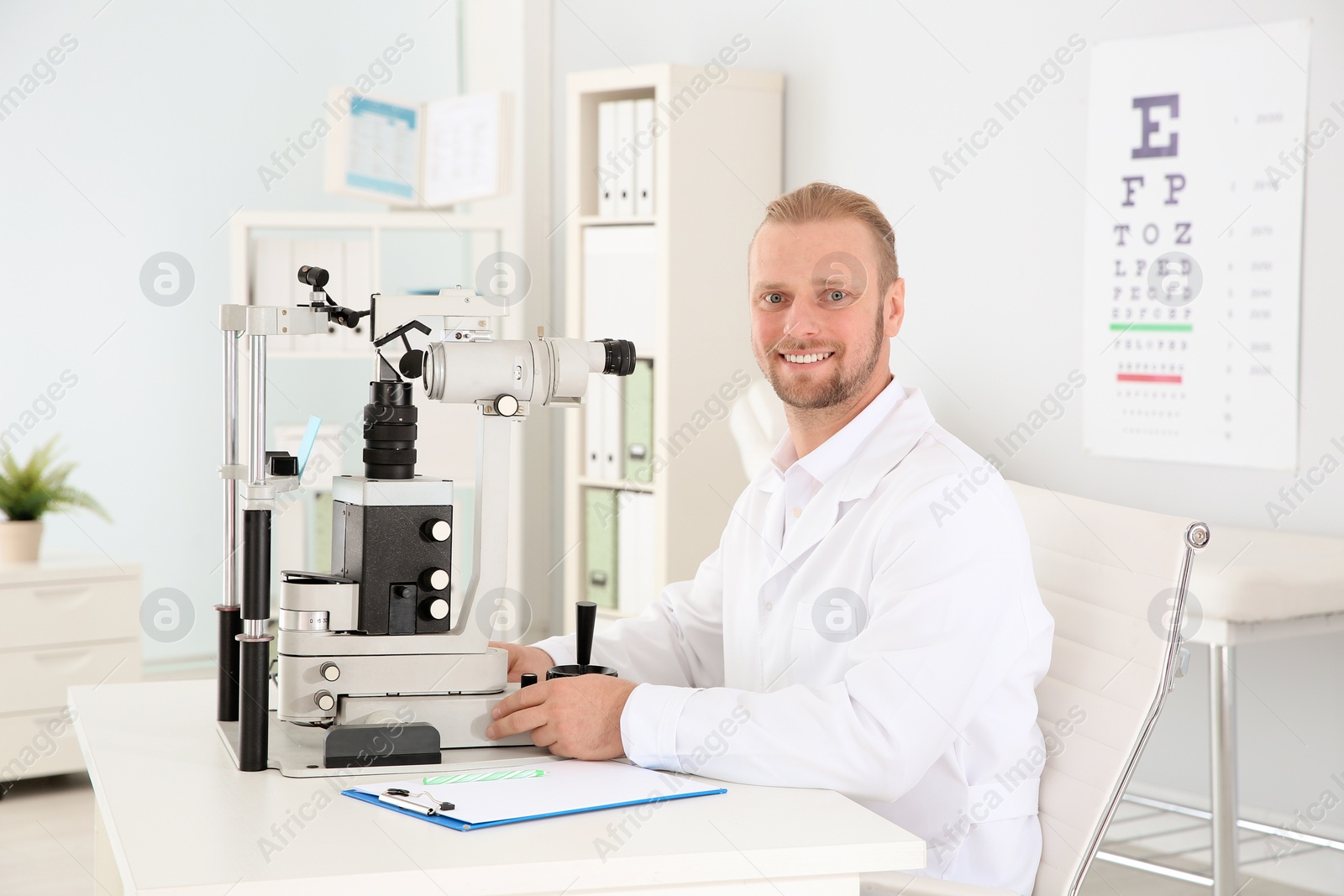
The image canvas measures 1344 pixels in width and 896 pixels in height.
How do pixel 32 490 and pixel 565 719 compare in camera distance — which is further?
pixel 32 490

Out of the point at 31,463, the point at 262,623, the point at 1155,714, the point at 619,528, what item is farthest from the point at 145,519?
the point at 1155,714

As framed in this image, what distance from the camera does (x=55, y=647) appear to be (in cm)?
360

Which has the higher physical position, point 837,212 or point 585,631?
point 837,212

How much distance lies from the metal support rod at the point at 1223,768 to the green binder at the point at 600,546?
202 centimetres

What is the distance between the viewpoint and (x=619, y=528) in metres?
4.06

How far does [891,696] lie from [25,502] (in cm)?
303

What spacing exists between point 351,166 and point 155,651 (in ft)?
6.21

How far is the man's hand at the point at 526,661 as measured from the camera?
1.71m

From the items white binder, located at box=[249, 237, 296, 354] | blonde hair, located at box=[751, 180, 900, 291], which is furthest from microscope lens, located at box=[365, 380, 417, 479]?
white binder, located at box=[249, 237, 296, 354]

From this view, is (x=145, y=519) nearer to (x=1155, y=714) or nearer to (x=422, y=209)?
(x=422, y=209)

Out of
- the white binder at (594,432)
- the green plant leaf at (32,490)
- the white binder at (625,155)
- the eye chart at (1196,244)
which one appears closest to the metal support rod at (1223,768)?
the eye chart at (1196,244)

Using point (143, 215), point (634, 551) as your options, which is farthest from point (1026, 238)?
point (143, 215)

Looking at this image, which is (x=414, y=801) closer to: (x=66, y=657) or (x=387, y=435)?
(x=387, y=435)

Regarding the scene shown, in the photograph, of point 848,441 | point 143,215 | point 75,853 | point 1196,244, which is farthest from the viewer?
point 143,215
